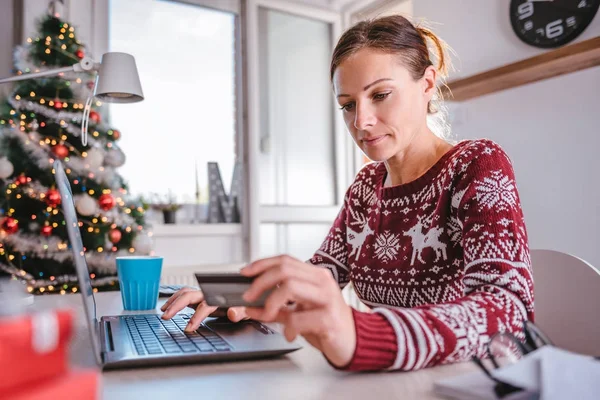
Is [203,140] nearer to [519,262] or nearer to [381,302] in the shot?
[381,302]

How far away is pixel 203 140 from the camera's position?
337 centimetres

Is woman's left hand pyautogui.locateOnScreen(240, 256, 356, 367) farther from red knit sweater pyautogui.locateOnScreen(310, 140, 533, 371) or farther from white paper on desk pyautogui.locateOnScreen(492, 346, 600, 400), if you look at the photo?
white paper on desk pyautogui.locateOnScreen(492, 346, 600, 400)

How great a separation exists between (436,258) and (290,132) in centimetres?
272

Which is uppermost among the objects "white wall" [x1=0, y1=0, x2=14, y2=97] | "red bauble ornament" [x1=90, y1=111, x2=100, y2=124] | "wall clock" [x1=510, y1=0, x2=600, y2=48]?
"white wall" [x1=0, y1=0, x2=14, y2=97]

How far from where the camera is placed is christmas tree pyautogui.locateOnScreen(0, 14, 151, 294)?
238cm

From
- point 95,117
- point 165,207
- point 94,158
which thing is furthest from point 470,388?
point 165,207

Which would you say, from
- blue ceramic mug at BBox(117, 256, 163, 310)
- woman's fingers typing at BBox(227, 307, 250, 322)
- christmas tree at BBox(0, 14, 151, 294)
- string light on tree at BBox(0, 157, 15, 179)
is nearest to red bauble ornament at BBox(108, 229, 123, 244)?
christmas tree at BBox(0, 14, 151, 294)

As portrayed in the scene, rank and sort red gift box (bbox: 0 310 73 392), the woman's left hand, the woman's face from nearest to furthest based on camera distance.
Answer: red gift box (bbox: 0 310 73 392), the woman's left hand, the woman's face

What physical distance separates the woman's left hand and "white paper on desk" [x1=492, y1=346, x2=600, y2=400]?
159 millimetres

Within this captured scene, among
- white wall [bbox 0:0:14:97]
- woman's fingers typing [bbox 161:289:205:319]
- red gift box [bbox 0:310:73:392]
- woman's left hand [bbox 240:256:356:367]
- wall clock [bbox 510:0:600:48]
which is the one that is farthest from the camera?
white wall [bbox 0:0:14:97]

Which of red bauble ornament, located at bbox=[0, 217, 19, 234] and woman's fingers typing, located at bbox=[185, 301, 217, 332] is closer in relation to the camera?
woman's fingers typing, located at bbox=[185, 301, 217, 332]

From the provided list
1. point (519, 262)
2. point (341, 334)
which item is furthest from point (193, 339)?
point (519, 262)

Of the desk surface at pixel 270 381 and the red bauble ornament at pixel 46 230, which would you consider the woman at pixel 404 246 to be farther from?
the red bauble ornament at pixel 46 230

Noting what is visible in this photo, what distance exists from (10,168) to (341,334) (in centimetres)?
229
